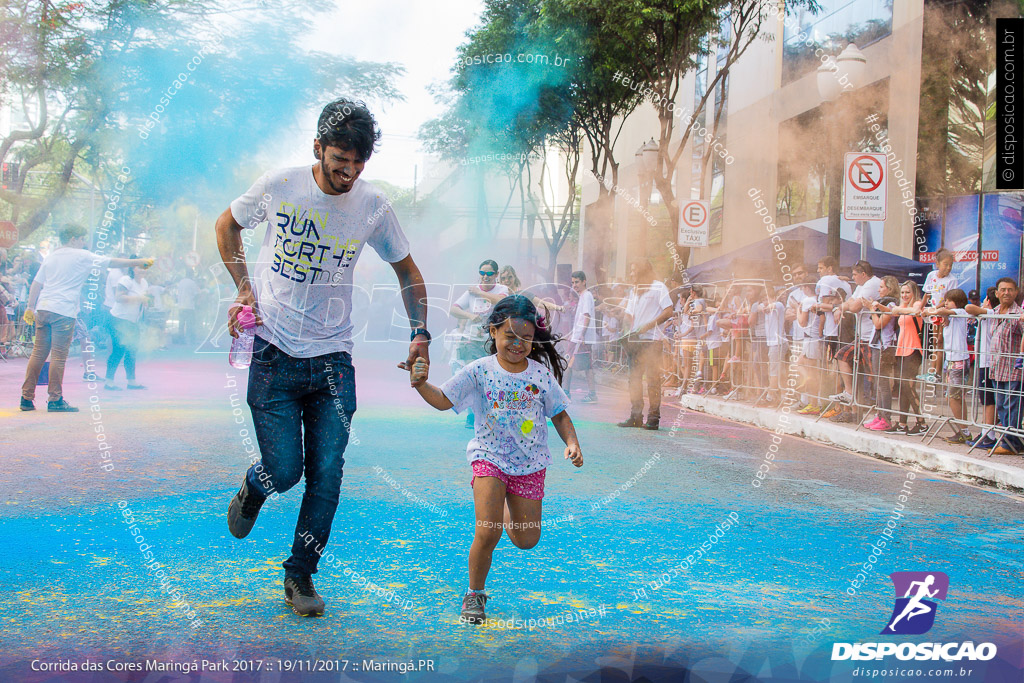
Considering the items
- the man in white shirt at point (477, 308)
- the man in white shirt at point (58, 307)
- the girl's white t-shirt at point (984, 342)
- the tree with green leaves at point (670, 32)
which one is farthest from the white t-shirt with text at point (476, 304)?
the tree with green leaves at point (670, 32)

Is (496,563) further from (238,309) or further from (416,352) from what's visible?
(238,309)

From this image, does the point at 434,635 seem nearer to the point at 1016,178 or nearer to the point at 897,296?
the point at 1016,178

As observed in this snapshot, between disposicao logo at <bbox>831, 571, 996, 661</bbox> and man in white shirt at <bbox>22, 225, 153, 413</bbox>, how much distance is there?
24.9 feet

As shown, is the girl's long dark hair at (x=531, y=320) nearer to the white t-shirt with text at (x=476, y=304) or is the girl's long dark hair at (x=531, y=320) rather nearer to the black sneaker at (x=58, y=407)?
the white t-shirt with text at (x=476, y=304)

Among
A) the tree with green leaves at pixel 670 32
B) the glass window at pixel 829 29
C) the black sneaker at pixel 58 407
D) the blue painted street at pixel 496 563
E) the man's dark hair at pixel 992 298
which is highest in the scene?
the glass window at pixel 829 29

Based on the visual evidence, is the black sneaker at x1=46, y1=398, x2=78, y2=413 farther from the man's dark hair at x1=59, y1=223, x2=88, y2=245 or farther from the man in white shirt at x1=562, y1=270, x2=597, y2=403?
the man in white shirt at x1=562, y1=270, x2=597, y2=403

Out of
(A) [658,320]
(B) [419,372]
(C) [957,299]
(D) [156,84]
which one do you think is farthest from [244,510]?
(D) [156,84]

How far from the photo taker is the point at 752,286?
13.5 meters

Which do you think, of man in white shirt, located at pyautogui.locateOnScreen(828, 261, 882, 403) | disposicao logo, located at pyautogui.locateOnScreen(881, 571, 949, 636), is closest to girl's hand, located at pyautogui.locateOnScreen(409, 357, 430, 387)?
disposicao logo, located at pyautogui.locateOnScreen(881, 571, 949, 636)

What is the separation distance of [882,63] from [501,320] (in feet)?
51.3

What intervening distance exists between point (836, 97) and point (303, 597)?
510 inches

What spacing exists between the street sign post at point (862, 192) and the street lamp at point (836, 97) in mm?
886

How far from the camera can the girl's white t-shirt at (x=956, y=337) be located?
8586 mm

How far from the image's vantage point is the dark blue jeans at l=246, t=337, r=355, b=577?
345 cm
